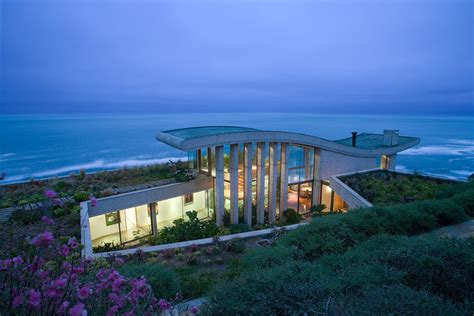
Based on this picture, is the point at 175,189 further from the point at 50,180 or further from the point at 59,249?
the point at 59,249

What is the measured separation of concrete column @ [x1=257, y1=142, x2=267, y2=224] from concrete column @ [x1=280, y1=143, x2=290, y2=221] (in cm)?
169

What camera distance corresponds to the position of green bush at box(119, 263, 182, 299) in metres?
4.75

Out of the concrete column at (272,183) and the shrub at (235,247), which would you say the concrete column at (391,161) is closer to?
the concrete column at (272,183)

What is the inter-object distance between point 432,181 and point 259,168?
1027 cm

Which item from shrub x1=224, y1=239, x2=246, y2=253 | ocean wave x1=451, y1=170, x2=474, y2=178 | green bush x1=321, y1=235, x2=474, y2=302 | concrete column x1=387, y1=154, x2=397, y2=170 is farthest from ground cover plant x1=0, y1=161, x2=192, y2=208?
ocean wave x1=451, y1=170, x2=474, y2=178

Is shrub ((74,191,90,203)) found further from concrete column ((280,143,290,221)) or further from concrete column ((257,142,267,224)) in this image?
concrete column ((280,143,290,221))

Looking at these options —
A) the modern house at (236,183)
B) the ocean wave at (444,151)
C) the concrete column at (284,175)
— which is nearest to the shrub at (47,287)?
the modern house at (236,183)

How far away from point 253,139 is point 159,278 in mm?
10010

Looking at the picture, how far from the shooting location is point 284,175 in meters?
16.0

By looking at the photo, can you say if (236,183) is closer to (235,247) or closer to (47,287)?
(235,247)

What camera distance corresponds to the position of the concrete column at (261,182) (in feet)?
48.1

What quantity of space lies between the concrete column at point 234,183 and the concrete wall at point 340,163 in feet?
21.9

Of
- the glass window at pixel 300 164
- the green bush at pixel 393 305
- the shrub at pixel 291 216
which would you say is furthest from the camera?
the glass window at pixel 300 164

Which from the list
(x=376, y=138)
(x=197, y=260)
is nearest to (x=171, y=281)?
(x=197, y=260)
